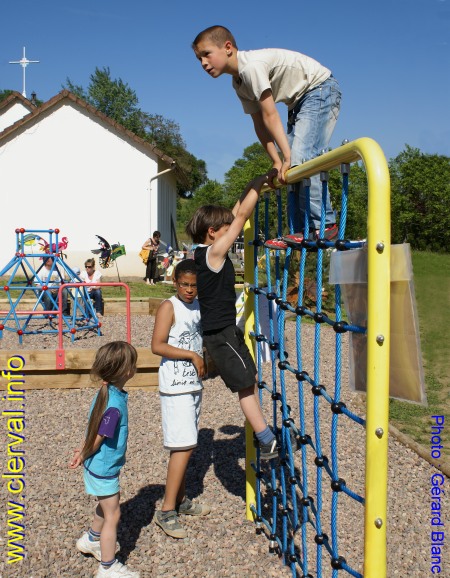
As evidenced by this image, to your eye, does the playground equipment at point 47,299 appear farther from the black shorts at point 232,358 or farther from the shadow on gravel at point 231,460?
the black shorts at point 232,358

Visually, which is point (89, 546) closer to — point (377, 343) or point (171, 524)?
point (171, 524)

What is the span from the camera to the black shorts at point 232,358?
328 cm

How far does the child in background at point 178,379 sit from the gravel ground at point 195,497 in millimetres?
244

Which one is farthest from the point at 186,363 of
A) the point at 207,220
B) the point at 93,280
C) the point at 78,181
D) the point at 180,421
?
the point at 78,181

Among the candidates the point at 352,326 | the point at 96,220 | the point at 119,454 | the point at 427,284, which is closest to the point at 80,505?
the point at 119,454

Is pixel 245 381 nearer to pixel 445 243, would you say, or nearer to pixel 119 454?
pixel 119 454

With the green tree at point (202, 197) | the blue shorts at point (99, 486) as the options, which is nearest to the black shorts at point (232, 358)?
the blue shorts at point (99, 486)

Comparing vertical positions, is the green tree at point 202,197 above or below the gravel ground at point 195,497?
above

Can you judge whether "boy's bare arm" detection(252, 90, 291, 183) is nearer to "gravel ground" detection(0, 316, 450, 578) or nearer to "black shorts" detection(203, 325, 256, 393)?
"black shorts" detection(203, 325, 256, 393)

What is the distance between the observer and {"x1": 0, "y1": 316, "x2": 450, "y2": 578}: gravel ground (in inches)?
130

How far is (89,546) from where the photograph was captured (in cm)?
328

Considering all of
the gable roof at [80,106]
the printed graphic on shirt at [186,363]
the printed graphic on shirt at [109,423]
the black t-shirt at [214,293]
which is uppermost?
the gable roof at [80,106]

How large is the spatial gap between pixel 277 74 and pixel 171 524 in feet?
8.34

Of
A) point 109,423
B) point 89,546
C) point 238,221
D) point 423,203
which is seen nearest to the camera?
point 109,423
